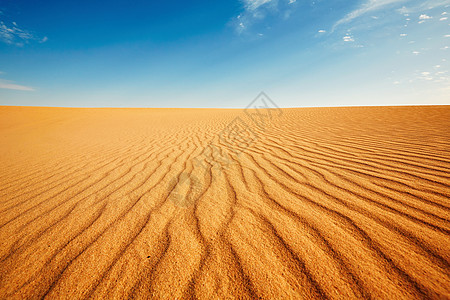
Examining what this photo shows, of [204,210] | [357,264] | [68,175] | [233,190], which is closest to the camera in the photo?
[357,264]

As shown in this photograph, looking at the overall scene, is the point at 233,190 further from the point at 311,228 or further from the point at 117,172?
the point at 117,172

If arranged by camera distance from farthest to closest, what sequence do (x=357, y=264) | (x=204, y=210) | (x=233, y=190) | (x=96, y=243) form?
(x=233, y=190) → (x=204, y=210) → (x=96, y=243) → (x=357, y=264)

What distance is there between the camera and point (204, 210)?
1637 mm

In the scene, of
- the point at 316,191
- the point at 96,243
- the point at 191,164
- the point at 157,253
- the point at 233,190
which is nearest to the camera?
the point at 157,253

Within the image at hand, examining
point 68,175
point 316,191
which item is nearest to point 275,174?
point 316,191

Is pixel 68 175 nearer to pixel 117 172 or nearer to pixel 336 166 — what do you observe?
pixel 117 172

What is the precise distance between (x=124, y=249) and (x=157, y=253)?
0.25 meters

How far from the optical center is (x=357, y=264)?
100 centimetres

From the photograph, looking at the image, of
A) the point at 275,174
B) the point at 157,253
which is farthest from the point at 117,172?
the point at 275,174

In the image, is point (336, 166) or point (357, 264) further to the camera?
point (336, 166)

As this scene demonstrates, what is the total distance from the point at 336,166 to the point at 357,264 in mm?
1748

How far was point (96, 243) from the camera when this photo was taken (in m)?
1.29

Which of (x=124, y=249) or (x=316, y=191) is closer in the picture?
(x=124, y=249)

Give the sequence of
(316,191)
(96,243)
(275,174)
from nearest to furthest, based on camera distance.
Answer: (96,243)
(316,191)
(275,174)
